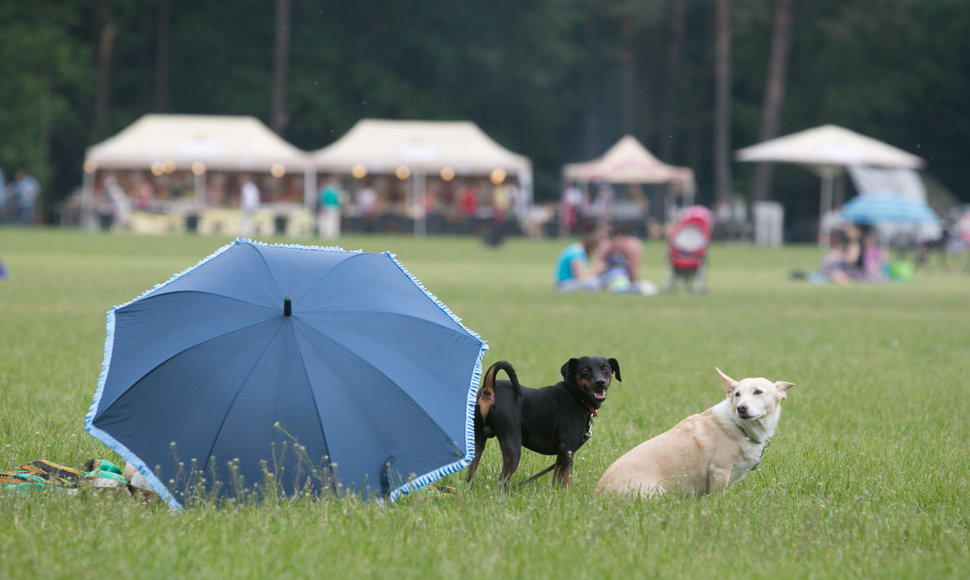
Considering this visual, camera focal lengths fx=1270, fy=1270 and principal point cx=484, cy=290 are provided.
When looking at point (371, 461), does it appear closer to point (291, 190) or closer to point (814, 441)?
point (814, 441)

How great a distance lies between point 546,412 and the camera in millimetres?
5629

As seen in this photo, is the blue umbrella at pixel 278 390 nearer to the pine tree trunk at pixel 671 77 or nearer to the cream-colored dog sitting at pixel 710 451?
the cream-colored dog sitting at pixel 710 451

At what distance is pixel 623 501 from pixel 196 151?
38.1m

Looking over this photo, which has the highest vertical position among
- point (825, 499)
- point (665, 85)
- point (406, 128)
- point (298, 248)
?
point (665, 85)

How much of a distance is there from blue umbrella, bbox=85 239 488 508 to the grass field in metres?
0.19

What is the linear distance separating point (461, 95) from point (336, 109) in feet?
21.7

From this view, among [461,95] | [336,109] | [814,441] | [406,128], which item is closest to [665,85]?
[461,95]

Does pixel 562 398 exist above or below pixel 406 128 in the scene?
below

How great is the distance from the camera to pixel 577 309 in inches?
631

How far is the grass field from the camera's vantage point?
4430mm

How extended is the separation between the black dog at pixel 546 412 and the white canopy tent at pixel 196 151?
1454 inches

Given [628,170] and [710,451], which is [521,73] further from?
[710,451]

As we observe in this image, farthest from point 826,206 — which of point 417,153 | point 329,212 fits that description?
point 329,212

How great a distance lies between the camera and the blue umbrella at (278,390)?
510cm
